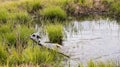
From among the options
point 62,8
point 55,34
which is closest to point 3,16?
point 62,8

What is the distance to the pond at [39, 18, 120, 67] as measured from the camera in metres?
9.93

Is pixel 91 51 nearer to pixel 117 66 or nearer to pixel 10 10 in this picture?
pixel 117 66

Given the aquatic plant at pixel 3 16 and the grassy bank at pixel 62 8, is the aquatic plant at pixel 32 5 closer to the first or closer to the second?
the grassy bank at pixel 62 8

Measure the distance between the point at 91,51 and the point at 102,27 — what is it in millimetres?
3572

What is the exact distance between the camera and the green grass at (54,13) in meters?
15.8

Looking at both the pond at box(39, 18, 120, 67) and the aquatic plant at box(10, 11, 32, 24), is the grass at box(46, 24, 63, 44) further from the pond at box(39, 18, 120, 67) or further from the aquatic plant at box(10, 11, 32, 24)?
the aquatic plant at box(10, 11, 32, 24)

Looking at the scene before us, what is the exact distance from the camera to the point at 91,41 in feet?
38.1

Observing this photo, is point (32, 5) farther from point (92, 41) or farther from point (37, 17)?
point (92, 41)

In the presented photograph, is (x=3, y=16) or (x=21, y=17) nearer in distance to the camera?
(x=3, y=16)

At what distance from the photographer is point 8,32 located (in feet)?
39.6

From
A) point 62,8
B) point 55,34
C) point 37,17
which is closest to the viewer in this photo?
point 55,34

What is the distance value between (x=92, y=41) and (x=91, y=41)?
3cm

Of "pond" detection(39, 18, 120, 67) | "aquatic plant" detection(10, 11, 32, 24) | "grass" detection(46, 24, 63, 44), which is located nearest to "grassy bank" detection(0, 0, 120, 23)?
"aquatic plant" detection(10, 11, 32, 24)

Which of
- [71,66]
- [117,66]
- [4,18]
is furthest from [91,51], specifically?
[4,18]
